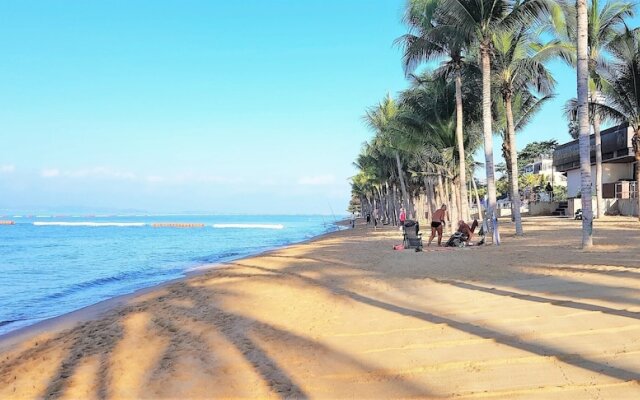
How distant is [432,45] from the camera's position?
66.1 feet

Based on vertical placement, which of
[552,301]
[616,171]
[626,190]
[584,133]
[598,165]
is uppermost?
[616,171]

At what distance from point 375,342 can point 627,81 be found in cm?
2161

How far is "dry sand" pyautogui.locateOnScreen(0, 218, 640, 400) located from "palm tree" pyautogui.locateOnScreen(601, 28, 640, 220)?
14394 millimetres

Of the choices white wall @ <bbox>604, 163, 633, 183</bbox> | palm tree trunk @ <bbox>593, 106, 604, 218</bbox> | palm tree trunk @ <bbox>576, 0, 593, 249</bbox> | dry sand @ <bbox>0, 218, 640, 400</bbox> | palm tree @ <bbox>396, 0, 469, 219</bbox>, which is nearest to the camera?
dry sand @ <bbox>0, 218, 640, 400</bbox>

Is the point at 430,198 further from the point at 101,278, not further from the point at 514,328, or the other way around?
the point at 514,328

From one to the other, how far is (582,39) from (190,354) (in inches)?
445

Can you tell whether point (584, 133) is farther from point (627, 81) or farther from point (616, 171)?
point (616, 171)

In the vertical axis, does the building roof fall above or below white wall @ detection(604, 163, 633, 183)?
above

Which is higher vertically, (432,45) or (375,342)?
(432,45)

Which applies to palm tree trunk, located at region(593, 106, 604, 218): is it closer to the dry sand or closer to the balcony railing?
the balcony railing

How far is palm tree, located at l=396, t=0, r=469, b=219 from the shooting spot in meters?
19.0

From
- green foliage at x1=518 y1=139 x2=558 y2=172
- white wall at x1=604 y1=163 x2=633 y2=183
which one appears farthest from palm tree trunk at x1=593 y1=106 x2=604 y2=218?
green foliage at x1=518 y1=139 x2=558 y2=172

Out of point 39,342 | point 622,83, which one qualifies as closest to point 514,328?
point 39,342

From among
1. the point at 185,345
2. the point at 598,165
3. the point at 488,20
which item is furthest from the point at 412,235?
the point at 598,165
